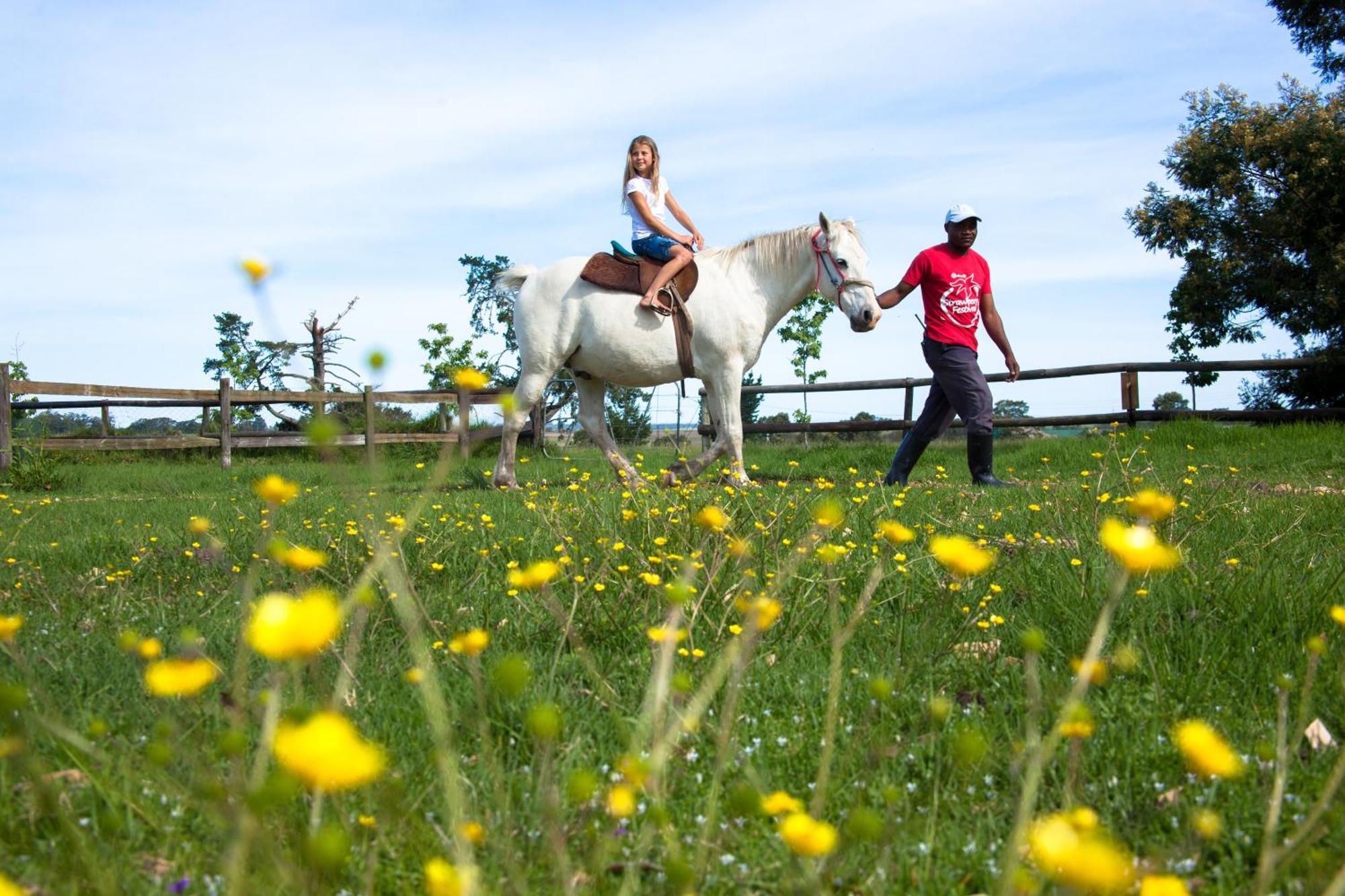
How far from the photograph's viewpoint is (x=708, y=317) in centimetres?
760

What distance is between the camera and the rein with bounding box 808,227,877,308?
24.6 feet

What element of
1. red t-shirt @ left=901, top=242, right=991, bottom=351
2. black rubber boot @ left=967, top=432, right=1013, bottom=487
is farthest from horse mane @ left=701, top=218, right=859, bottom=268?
black rubber boot @ left=967, top=432, right=1013, bottom=487

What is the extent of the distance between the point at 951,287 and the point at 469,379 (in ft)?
19.5

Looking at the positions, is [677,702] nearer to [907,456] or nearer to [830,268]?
[907,456]

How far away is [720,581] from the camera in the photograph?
3037mm

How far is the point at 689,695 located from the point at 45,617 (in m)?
2.13

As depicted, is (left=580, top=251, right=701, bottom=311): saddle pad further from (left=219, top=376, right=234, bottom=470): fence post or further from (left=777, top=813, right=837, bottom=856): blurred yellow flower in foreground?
(left=219, top=376, right=234, bottom=470): fence post

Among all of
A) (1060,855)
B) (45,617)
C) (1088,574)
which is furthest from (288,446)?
(1060,855)

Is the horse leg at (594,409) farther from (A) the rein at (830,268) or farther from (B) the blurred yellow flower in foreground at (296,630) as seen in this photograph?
(B) the blurred yellow flower in foreground at (296,630)

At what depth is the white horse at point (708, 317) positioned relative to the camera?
7.54 m

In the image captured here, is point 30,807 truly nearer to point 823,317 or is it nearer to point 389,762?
point 389,762

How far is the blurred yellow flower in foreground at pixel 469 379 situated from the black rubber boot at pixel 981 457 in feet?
19.2

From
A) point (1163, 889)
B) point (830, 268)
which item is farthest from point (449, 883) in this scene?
point (830, 268)

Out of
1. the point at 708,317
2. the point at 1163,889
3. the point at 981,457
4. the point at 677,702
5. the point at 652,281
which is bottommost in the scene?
the point at 677,702
